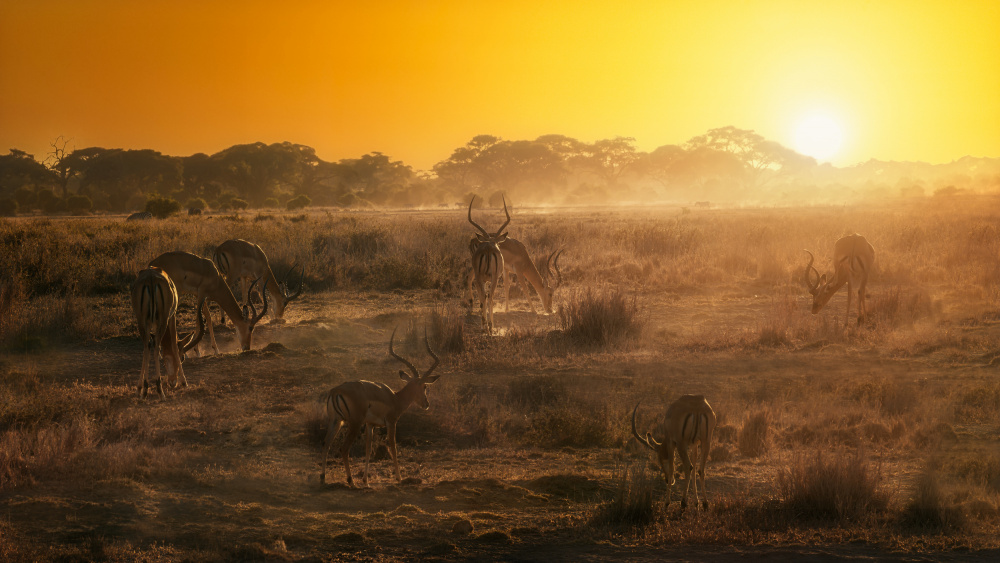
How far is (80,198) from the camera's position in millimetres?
46906

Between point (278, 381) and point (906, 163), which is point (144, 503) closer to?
point (278, 381)

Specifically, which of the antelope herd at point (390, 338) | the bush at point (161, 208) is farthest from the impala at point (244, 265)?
the bush at point (161, 208)

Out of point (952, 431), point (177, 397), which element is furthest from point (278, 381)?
point (952, 431)

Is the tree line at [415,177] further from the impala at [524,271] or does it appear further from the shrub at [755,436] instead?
the shrub at [755,436]

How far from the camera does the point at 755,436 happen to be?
27.5 ft

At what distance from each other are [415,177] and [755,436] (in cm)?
8136

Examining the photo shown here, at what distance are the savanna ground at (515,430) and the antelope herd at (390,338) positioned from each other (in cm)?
36

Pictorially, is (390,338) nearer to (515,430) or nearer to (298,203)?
(515,430)

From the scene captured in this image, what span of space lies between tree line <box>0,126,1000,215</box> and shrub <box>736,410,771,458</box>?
34.5 metres

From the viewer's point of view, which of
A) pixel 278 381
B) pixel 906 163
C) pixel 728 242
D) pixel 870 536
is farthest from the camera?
pixel 906 163

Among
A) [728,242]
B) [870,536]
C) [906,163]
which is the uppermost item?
[906,163]

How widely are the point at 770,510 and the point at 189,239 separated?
729 inches

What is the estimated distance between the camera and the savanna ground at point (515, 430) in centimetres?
607

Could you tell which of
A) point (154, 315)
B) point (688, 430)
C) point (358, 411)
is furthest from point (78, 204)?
point (688, 430)
